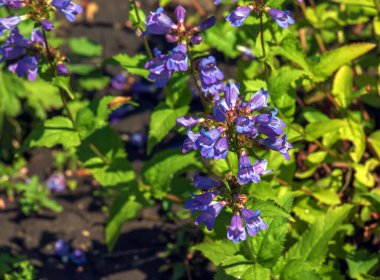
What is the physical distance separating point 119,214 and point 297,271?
158cm

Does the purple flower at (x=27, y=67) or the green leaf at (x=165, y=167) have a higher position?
the purple flower at (x=27, y=67)

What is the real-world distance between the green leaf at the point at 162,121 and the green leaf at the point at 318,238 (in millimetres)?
1247

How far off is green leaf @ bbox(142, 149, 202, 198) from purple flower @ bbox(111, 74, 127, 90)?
2.41 metres

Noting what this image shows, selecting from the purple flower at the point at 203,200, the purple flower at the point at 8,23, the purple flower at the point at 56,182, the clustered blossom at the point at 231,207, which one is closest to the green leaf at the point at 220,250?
the clustered blossom at the point at 231,207

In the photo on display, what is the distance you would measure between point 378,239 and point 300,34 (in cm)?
215

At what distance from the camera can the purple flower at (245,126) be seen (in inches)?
124

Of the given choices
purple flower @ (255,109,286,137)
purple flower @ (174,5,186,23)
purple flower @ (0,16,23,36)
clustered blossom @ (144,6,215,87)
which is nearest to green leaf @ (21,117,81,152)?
purple flower @ (0,16,23,36)

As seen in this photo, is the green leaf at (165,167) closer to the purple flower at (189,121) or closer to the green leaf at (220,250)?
the green leaf at (220,250)

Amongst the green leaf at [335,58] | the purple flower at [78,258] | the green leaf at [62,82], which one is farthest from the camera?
the purple flower at [78,258]

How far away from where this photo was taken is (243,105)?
3346 mm

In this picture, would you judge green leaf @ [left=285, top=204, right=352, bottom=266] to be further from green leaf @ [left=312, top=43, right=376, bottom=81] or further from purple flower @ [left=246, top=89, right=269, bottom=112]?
purple flower @ [left=246, top=89, right=269, bottom=112]

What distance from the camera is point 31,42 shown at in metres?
4.32

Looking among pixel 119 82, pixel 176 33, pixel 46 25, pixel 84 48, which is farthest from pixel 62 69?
pixel 84 48

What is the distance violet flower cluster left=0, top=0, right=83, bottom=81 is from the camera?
3990 mm
